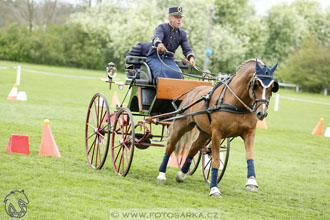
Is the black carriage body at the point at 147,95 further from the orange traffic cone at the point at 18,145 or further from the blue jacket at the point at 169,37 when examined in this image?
the orange traffic cone at the point at 18,145

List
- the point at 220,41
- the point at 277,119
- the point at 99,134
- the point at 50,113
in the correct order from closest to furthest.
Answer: the point at 99,134, the point at 50,113, the point at 277,119, the point at 220,41

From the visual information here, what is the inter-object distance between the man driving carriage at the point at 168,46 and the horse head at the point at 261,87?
197 cm

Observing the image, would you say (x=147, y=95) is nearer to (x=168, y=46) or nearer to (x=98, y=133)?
(x=168, y=46)

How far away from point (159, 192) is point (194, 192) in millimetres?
565

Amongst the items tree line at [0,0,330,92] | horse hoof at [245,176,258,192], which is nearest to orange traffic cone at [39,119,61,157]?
horse hoof at [245,176,258,192]

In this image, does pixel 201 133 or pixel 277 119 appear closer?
pixel 201 133

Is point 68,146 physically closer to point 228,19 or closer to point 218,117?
point 218,117

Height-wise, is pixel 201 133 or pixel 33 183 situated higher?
pixel 201 133

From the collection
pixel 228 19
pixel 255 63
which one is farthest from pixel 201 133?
pixel 228 19

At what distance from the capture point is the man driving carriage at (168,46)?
8.41 metres

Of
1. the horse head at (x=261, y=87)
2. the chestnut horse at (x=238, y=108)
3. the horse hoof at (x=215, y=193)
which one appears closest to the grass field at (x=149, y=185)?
the horse hoof at (x=215, y=193)

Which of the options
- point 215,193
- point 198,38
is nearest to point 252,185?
point 215,193

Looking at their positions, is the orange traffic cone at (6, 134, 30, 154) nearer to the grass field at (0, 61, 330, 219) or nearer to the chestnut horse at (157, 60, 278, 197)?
the grass field at (0, 61, 330, 219)

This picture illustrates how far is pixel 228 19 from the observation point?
57.4 meters
